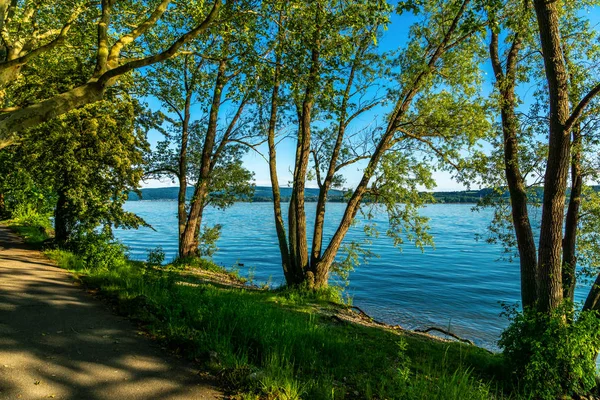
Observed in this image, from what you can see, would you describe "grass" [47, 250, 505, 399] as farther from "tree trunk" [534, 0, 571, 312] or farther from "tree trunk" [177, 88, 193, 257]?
"tree trunk" [177, 88, 193, 257]

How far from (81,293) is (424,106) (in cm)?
1106

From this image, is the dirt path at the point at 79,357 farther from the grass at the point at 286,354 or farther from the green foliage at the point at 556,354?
the green foliage at the point at 556,354

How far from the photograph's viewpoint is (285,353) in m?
4.73

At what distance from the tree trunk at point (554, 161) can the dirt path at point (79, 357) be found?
6.46 m

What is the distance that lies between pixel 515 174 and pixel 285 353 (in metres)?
7.63

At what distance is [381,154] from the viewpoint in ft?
40.0

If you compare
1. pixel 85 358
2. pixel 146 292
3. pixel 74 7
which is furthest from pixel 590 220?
pixel 74 7

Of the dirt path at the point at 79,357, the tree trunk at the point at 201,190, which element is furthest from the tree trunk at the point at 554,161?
the tree trunk at the point at 201,190

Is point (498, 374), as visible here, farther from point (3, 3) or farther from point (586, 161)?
point (3, 3)

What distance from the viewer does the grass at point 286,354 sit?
3.90m

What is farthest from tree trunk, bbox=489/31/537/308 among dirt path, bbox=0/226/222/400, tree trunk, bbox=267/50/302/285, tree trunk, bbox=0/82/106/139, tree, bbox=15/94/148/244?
tree, bbox=15/94/148/244

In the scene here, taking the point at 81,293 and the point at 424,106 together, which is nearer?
the point at 81,293

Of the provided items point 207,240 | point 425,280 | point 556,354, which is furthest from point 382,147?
point 425,280

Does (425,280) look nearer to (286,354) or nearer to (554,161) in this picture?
(554,161)
